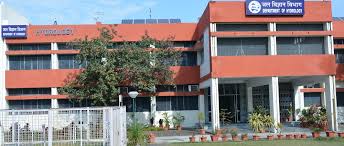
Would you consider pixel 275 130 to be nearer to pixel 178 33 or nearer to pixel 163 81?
pixel 163 81

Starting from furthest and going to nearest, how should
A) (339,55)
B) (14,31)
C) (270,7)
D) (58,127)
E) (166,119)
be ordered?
(339,55)
(14,31)
(166,119)
(270,7)
(58,127)

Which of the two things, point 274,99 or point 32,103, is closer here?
point 274,99

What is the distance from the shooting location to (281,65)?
30.1m

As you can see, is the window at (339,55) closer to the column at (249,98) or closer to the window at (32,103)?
the column at (249,98)

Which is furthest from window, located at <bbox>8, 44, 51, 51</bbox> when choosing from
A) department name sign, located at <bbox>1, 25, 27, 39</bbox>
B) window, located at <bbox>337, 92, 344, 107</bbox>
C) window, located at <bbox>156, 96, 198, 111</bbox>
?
window, located at <bbox>337, 92, 344, 107</bbox>

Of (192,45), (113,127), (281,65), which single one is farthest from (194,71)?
(113,127)

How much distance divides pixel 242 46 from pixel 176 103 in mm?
8130

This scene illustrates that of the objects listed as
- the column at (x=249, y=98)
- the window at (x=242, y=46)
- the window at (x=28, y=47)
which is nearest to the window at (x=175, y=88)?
the column at (x=249, y=98)

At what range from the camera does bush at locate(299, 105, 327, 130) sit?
30.2 meters

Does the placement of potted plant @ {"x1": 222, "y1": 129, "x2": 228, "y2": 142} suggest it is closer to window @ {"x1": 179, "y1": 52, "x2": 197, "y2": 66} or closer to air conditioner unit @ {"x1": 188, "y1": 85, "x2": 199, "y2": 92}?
air conditioner unit @ {"x1": 188, "y1": 85, "x2": 199, "y2": 92}

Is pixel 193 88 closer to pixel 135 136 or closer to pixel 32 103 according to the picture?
pixel 32 103

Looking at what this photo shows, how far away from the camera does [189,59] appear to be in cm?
3762

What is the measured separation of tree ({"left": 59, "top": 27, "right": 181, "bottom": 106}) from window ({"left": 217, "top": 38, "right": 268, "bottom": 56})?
462 cm

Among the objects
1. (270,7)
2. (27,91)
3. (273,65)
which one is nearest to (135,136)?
(273,65)
